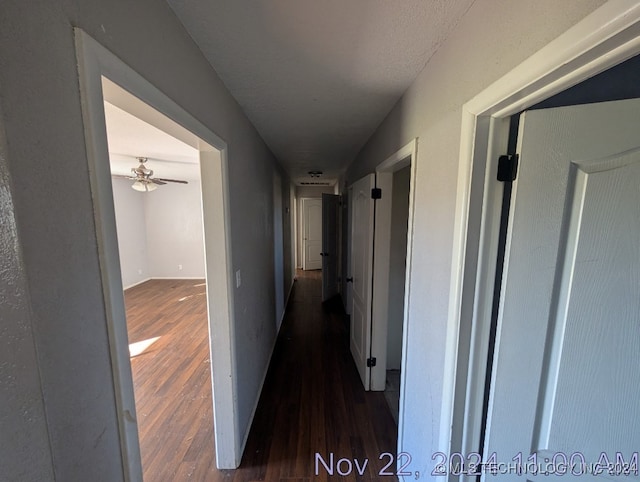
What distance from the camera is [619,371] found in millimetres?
699

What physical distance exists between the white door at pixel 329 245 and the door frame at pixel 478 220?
344 cm

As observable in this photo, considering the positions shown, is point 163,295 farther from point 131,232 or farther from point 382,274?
point 382,274

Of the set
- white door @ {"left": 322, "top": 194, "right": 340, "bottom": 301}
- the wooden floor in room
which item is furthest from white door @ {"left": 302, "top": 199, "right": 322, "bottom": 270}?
the wooden floor in room

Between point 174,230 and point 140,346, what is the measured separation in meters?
3.60

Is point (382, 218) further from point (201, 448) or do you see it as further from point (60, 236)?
point (201, 448)

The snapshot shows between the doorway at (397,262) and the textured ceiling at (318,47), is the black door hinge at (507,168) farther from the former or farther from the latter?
the doorway at (397,262)

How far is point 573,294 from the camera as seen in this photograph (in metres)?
0.73

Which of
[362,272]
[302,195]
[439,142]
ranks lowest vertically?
[362,272]

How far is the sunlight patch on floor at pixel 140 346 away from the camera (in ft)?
9.32

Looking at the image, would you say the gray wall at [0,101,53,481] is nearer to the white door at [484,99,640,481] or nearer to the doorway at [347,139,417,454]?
the white door at [484,99,640,481]

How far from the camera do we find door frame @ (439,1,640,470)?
1.96 feet

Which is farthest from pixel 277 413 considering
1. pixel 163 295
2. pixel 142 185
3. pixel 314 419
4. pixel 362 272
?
pixel 163 295

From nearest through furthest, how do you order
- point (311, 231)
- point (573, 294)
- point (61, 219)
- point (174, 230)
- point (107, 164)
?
point (61, 219), point (107, 164), point (573, 294), point (174, 230), point (311, 231)

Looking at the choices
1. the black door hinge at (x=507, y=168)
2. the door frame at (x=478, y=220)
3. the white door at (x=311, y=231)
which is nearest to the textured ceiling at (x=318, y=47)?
the door frame at (x=478, y=220)
